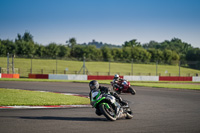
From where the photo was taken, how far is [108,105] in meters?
8.43

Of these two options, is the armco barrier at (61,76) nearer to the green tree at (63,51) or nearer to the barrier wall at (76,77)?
the barrier wall at (76,77)

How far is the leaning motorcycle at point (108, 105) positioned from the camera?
8356 mm

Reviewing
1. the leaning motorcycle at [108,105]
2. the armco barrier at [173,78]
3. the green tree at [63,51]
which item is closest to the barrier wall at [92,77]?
Result: the armco barrier at [173,78]

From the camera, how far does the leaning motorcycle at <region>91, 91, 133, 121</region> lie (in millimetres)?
8356

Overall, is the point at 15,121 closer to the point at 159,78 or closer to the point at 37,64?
the point at 159,78

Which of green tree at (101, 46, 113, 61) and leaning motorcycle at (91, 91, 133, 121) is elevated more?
green tree at (101, 46, 113, 61)

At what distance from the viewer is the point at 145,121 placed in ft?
27.8

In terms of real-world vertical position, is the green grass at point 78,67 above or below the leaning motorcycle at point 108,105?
above

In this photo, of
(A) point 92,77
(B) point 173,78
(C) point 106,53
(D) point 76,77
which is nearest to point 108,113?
(D) point 76,77

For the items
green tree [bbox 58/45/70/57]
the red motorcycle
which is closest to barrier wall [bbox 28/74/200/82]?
the red motorcycle

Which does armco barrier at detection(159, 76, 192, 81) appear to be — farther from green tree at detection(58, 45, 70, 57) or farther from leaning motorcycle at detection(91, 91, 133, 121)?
green tree at detection(58, 45, 70, 57)

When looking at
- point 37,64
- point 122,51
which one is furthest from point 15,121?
point 122,51

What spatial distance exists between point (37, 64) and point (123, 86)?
1386 inches

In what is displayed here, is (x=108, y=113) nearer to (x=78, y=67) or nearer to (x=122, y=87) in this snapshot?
(x=122, y=87)
